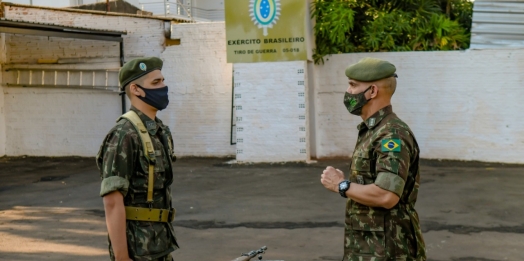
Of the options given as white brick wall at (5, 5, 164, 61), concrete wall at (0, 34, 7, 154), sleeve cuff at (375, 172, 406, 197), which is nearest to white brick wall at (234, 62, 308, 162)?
white brick wall at (5, 5, 164, 61)

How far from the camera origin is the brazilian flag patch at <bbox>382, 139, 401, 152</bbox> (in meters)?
3.37

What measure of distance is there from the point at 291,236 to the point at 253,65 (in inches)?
240

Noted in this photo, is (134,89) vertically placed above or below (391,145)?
above

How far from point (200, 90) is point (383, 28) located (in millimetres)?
4199

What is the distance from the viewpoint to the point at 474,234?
7629 mm

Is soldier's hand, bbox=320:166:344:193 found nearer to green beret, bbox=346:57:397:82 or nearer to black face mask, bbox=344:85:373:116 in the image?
black face mask, bbox=344:85:373:116

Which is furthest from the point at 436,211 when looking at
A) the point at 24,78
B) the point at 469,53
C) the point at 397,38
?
the point at 24,78

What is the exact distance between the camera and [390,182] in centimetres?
329

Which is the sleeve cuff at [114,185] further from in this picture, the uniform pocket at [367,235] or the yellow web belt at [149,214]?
the uniform pocket at [367,235]

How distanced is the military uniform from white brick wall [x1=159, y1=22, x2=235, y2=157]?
11.1 meters

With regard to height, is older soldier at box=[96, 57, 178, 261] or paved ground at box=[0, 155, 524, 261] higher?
older soldier at box=[96, 57, 178, 261]

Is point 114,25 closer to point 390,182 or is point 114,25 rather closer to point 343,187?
point 343,187

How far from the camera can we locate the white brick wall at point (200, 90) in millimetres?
14570

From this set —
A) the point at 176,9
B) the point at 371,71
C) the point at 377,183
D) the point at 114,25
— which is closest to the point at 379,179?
the point at 377,183
